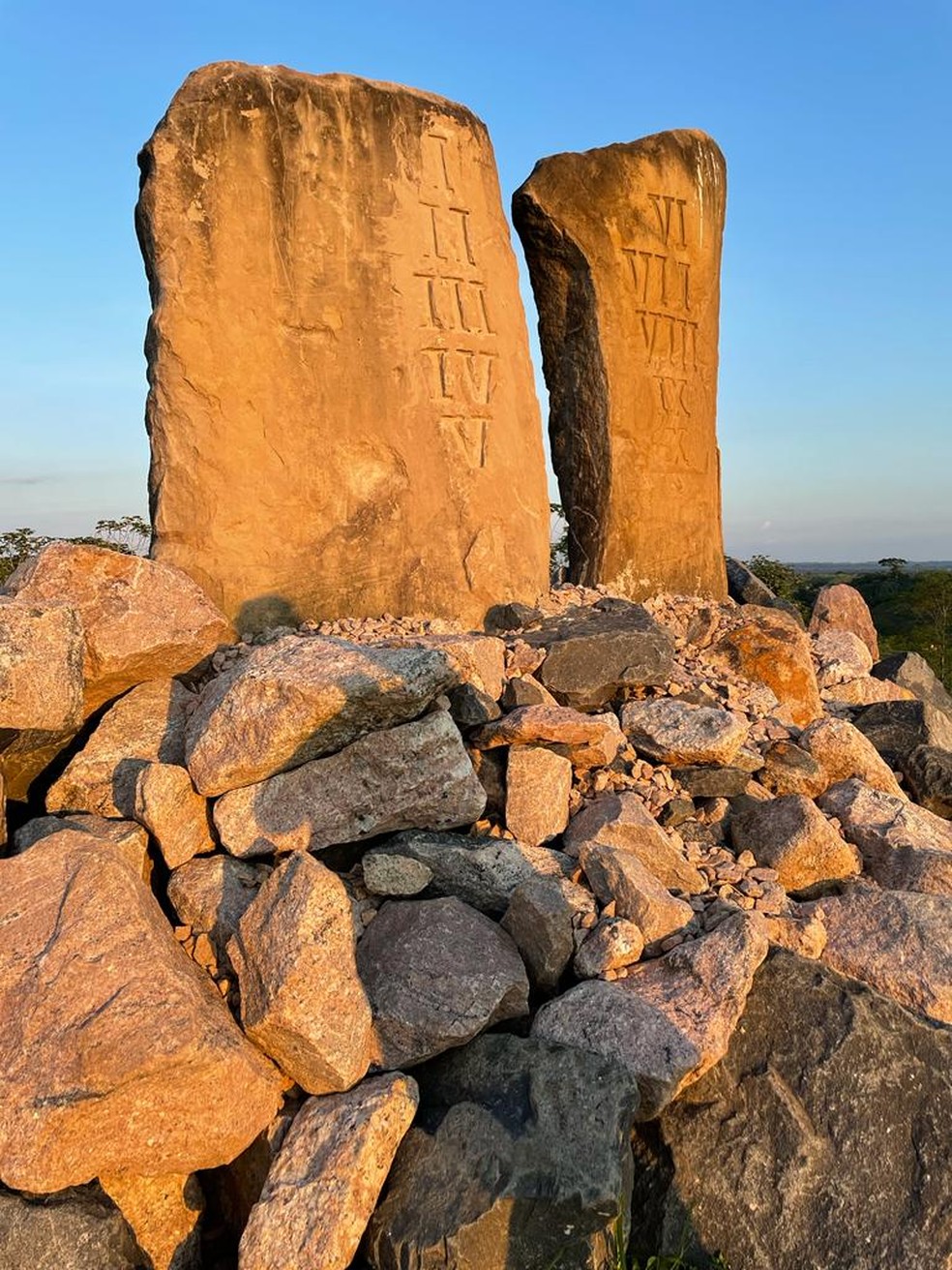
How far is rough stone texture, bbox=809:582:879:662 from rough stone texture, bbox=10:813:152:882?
586 cm

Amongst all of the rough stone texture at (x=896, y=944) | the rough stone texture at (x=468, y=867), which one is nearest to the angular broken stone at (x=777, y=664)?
the rough stone texture at (x=896, y=944)

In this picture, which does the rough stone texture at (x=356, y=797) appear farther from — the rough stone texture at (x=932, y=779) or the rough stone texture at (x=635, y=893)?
the rough stone texture at (x=932, y=779)

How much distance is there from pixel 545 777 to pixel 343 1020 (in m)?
1.42

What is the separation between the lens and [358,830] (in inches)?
141

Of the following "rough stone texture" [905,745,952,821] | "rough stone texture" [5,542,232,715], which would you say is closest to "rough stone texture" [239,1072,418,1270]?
"rough stone texture" [5,542,232,715]

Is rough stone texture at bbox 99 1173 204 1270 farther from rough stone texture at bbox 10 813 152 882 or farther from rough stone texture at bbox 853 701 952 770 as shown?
rough stone texture at bbox 853 701 952 770

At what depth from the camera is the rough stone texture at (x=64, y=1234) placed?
97.2 inches

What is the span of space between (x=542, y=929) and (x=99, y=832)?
1.52m

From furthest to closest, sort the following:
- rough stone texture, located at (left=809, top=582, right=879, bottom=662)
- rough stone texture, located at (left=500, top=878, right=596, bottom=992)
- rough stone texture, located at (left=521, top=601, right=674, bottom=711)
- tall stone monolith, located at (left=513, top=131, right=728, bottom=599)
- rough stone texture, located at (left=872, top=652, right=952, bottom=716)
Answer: rough stone texture, located at (left=809, top=582, right=879, bottom=662)
rough stone texture, located at (left=872, top=652, right=952, bottom=716)
tall stone monolith, located at (left=513, top=131, right=728, bottom=599)
rough stone texture, located at (left=521, top=601, right=674, bottom=711)
rough stone texture, located at (left=500, top=878, right=596, bottom=992)

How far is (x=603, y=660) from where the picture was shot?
4.77m

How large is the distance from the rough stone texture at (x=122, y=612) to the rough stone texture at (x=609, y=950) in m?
2.06

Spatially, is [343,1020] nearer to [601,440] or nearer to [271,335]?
[271,335]

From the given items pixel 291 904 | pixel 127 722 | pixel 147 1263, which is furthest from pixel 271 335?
pixel 147 1263

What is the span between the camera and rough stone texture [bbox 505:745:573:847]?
3.94m
